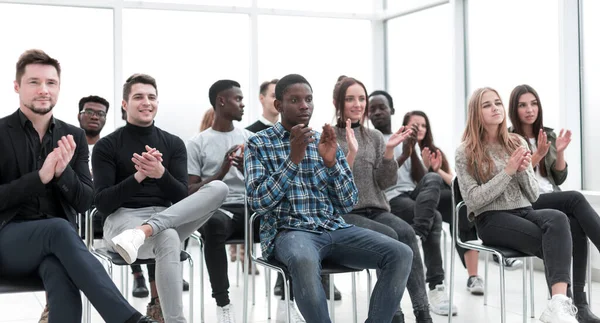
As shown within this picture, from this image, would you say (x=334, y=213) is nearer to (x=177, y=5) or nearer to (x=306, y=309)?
(x=306, y=309)

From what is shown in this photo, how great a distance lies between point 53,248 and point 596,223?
262 cm

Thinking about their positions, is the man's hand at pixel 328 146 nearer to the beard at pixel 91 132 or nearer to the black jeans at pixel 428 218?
the black jeans at pixel 428 218

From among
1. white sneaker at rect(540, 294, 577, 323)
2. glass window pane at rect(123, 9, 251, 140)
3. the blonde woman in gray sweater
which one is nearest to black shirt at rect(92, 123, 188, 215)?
the blonde woman in gray sweater

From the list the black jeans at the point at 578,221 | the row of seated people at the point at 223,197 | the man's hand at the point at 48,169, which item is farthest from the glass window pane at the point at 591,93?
the man's hand at the point at 48,169

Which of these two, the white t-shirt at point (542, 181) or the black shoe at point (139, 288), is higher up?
the white t-shirt at point (542, 181)

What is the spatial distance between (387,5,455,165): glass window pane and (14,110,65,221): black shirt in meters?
4.38

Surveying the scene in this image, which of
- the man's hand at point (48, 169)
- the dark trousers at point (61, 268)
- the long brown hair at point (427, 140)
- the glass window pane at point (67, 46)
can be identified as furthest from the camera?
the glass window pane at point (67, 46)

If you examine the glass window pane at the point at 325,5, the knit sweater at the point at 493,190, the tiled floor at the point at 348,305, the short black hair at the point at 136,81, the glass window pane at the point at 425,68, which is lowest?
the tiled floor at the point at 348,305

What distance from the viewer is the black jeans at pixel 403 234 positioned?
352 cm

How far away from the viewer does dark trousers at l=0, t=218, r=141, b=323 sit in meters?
2.71

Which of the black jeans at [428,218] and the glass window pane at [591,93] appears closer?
the black jeans at [428,218]

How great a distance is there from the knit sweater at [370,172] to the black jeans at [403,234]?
64mm

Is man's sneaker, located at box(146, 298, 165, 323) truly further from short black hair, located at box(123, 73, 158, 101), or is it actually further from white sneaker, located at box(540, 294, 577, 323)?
white sneaker, located at box(540, 294, 577, 323)

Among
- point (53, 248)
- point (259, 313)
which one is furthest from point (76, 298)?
point (259, 313)
